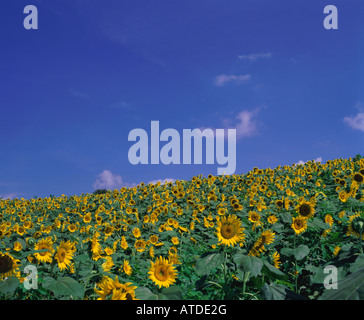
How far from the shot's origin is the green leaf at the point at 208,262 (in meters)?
2.89

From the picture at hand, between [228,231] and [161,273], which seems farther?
[228,231]

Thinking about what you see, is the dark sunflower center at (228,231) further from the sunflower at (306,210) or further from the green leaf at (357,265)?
the sunflower at (306,210)

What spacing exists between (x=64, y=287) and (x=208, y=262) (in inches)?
49.0

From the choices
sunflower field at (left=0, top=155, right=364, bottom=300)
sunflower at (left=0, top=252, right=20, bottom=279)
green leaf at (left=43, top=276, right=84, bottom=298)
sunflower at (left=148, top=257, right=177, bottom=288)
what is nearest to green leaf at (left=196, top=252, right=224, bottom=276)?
sunflower field at (left=0, top=155, right=364, bottom=300)

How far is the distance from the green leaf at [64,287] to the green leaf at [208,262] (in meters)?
1.01

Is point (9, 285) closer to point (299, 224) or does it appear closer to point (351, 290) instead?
point (351, 290)

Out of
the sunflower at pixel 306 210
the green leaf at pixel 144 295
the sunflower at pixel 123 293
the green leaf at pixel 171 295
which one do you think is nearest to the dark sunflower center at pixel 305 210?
the sunflower at pixel 306 210

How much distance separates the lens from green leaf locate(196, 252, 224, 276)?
114 inches

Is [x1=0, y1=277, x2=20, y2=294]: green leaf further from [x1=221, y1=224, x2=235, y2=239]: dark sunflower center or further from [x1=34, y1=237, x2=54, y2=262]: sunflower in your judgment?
[x1=221, y1=224, x2=235, y2=239]: dark sunflower center

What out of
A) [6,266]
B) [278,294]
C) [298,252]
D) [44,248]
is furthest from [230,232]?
[44,248]

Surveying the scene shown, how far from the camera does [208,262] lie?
2969 mm
